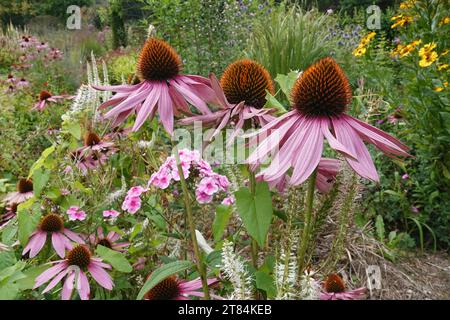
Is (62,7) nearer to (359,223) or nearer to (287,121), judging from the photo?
(359,223)

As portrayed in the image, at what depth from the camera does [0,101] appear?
3.71 metres

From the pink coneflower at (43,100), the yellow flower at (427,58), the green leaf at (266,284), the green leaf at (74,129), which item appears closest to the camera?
the green leaf at (266,284)

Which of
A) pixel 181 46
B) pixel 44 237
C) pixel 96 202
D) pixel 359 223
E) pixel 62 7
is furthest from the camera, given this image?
pixel 62 7

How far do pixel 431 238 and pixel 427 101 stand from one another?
27.0 inches

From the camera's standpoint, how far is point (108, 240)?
1329 mm

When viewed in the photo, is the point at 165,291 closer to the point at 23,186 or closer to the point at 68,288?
the point at 68,288

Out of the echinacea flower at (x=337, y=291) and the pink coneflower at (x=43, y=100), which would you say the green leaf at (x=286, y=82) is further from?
the pink coneflower at (x=43, y=100)

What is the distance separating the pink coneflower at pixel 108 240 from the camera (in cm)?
131

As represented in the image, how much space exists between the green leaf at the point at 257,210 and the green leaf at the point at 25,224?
0.71m

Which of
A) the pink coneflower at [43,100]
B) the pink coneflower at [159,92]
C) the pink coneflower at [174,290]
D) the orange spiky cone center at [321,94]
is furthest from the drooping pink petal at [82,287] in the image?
the pink coneflower at [43,100]

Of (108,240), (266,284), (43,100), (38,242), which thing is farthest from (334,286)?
(43,100)

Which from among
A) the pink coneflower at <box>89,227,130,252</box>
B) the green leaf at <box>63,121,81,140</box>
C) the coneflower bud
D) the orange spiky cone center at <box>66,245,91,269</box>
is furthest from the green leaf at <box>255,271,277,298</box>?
the coneflower bud

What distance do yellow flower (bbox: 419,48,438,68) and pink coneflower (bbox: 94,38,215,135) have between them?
5.77 feet
